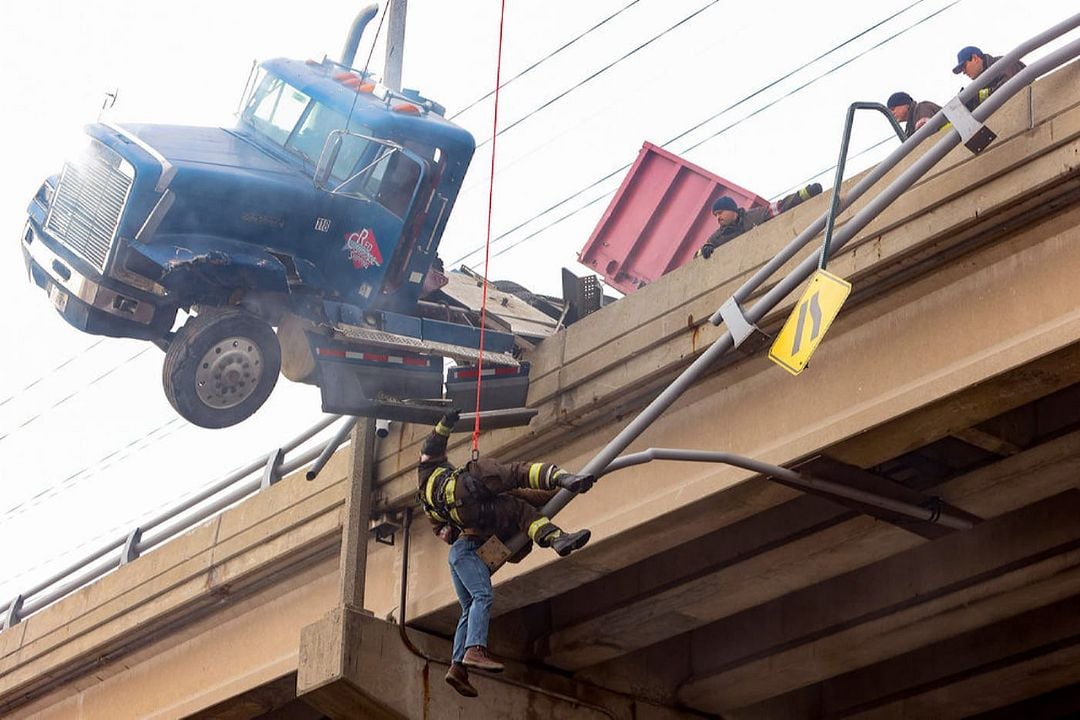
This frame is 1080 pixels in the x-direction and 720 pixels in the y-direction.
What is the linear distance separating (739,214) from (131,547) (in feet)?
24.3

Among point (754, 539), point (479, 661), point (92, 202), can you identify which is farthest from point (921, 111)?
point (92, 202)

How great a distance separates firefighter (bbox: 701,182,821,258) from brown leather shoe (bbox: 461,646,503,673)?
11.6 ft

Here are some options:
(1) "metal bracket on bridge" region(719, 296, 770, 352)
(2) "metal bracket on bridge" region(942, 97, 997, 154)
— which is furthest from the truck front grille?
(2) "metal bracket on bridge" region(942, 97, 997, 154)

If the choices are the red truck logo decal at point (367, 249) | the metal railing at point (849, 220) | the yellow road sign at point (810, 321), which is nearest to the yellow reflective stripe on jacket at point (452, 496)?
the metal railing at point (849, 220)

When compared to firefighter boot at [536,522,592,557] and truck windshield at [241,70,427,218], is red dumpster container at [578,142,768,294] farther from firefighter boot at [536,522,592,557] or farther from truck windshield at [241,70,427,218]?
firefighter boot at [536,522,592,557]

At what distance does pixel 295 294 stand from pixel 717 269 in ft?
12.1

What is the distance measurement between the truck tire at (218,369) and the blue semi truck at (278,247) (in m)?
0.01

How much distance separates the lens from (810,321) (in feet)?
33.3

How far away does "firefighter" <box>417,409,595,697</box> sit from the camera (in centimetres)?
1139

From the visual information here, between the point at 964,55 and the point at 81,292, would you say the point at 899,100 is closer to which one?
the point at 964,55

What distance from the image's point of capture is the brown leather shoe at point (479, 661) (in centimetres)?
1140

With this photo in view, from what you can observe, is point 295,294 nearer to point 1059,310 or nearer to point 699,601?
point 699,601

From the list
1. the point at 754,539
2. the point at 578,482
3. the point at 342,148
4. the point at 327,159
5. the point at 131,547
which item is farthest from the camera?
the point at 131,547

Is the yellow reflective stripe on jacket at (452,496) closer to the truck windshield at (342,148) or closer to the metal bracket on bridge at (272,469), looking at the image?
the truck windshield at (342,148)
